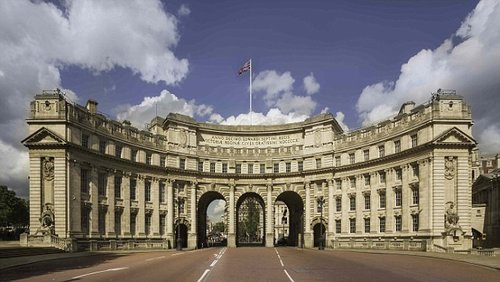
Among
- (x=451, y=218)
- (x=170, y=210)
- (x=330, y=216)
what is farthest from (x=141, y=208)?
(x=451, y=218)

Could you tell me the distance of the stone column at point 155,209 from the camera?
63.5 meters

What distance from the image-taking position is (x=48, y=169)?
156 ft

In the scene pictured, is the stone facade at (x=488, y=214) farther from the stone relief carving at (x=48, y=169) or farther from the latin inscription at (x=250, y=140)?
the stone relief carving at (x=48, y=169)

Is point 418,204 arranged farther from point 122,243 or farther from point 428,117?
point 122,243

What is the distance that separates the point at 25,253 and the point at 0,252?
9.99 feet

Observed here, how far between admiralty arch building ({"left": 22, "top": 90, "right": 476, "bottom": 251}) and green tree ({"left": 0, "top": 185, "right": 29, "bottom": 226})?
40833 mm

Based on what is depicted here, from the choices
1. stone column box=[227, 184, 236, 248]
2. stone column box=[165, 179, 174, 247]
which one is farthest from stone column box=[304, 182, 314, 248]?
stone column box=[165, 179, 174, 247]

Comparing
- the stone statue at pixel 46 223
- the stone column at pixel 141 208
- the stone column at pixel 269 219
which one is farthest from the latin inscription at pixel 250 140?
the stone statue at pixel 46 223

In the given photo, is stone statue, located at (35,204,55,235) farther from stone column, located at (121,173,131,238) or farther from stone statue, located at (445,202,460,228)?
stone statue, located at (445,202,460,228)

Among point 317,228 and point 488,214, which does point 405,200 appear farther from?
point 488,214

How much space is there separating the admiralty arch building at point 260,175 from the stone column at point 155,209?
0.15m

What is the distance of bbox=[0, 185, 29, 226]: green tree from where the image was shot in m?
91.4

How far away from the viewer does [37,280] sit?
2025 cm

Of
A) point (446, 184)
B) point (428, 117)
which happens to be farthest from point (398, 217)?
point (428, 117)
